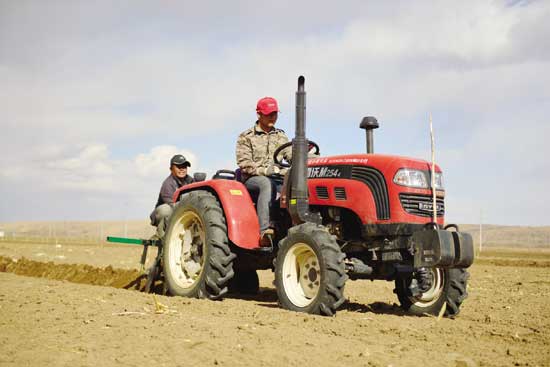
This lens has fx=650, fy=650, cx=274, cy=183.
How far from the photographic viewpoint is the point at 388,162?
20.5ft

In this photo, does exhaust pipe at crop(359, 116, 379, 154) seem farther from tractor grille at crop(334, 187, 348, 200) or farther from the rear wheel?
the rear wheel

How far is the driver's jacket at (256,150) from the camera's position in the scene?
7477 mm

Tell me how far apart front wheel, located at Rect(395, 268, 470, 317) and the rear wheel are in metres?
1.91

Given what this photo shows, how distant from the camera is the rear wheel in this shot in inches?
278

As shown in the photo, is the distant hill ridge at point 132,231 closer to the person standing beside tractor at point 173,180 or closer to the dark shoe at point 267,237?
the person standing beside tractor at point 173,180

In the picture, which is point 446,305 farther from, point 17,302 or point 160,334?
point 17,302

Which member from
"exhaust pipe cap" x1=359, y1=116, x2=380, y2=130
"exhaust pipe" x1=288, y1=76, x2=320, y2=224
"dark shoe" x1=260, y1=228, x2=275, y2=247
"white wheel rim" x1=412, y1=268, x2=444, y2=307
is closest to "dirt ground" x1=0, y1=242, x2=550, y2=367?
"white wheel rim" x1=412, y1=268, x2=444, y2=307

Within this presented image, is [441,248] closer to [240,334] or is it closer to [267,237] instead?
[240,334]

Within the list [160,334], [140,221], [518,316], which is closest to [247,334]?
[160,334]

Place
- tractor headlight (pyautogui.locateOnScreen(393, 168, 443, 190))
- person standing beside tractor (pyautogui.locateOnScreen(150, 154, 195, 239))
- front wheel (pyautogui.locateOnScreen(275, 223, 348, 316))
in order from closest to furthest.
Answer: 1. front wheel (pyautogui.locateOnScreen(275, 223, 348, 316))
2. tractor headlight (pyautogui.locateOnScreen(393, 168, 443, 190))
3. person standing beside tractor (pyautogui.locateOnScreen(150, 154, 195, 239))

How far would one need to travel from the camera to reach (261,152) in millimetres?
7547

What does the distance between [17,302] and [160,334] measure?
7.94 ft

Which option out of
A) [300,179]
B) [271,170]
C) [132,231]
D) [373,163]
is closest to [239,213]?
[271,170]

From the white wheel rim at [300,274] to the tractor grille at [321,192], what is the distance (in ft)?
2.06
